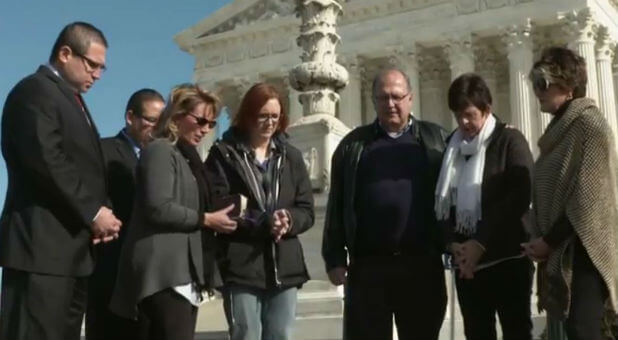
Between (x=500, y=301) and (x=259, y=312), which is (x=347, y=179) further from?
(x=500, y=301)

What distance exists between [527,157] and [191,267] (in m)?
2.35

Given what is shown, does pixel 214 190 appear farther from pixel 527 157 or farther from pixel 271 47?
pixel 271 47

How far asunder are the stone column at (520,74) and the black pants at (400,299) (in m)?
30.9

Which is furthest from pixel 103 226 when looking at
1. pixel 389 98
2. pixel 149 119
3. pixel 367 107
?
pixel 367 107

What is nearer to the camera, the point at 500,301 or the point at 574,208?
the point at 574,208

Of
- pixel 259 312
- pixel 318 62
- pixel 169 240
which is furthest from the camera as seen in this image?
pixel 318 62

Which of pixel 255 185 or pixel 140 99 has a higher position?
pixel 140 99

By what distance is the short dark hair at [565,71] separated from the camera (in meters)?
5.32

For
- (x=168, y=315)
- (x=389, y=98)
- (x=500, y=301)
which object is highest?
(x=389, y=98)

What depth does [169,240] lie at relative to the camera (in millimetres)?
5082

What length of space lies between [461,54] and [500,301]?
110 feet

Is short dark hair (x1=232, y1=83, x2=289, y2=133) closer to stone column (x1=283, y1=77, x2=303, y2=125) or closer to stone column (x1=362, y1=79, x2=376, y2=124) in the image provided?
stone column (x1=283, y1=77, x2=303, y2=125)

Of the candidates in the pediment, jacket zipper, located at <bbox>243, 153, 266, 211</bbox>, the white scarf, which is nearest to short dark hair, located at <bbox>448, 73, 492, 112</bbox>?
the white scarf

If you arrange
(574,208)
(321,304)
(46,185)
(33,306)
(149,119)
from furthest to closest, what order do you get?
(321,304)
(149,119)
(574,208)
(46,185)
(33,306)
